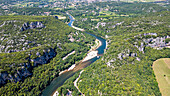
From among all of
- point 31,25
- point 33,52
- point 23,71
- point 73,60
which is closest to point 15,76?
point 23,71

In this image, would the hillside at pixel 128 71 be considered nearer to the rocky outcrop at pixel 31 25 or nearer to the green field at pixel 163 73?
the green field at pixel 163 73

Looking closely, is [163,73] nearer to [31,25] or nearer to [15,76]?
[15,76]

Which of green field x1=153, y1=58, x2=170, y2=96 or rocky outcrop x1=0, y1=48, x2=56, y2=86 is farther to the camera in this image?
green field x1=153, y1=58, x2=170, y2=96

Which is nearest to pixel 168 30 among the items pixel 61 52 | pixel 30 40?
pixel 61 52

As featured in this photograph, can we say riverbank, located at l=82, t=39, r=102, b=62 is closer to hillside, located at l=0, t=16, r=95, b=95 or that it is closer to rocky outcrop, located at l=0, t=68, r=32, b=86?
hillside, located at l=0, t=16, r=95, b=95

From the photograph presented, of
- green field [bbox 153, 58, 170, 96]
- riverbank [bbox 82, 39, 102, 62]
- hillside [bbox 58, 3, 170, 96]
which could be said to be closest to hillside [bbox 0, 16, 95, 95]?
riverbank [bbox 82, 39, 102, 62]

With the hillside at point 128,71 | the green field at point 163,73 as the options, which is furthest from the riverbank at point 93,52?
the green field at point 163,73
